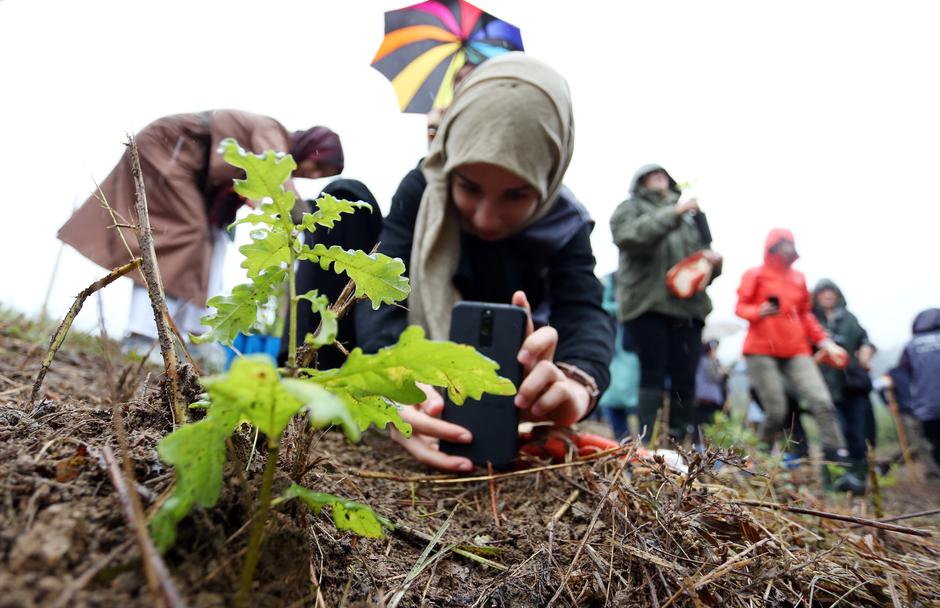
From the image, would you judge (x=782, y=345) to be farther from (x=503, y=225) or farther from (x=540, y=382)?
(x=540, y=382)

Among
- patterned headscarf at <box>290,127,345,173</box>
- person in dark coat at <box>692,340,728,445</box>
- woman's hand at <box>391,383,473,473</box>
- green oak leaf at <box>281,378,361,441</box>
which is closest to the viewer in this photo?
green oak leaf at <box>281,378,361,441</box>

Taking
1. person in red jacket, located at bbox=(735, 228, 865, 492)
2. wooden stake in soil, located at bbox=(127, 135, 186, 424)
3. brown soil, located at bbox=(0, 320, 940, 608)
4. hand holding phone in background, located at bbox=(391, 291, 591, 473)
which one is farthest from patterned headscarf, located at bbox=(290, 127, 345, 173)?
person in red jacket, located at bbox=(735, 228, 865, 492)

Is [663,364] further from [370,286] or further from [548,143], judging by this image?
[370,286]

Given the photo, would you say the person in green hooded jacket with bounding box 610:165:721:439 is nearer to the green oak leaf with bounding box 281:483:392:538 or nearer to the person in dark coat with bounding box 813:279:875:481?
the person in dark coat with bounding box 813:279:875:481

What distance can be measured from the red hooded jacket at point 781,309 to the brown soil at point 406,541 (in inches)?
136

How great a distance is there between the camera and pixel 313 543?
2.27 feet

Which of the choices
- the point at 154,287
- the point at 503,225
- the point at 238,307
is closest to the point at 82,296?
the point at 154,287

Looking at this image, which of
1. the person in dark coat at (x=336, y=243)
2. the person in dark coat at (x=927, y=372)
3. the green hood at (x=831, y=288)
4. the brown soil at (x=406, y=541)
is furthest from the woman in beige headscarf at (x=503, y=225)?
the person in dark coat at (x=927, y=372)

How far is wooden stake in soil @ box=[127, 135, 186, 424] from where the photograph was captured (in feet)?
2.25

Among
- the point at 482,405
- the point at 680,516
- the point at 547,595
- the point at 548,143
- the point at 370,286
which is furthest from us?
the point at 548,143

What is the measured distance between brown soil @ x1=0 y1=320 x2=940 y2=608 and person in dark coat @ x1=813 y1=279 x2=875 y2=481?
4.81m

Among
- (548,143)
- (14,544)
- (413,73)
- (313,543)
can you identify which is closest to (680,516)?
(313,543)

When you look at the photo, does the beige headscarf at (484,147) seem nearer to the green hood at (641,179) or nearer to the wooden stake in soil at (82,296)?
the wooden stake in soil at (82,296)

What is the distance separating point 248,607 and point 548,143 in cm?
203
